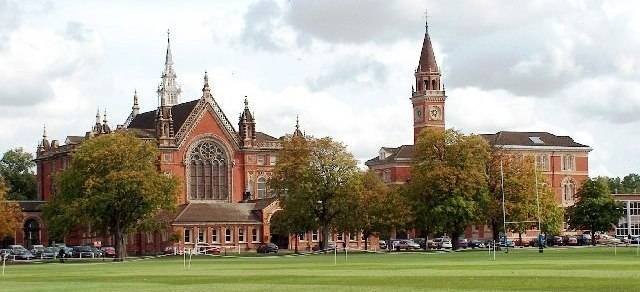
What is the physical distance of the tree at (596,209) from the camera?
14575 cm

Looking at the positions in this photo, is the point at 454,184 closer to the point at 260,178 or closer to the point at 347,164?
the point at 347,164

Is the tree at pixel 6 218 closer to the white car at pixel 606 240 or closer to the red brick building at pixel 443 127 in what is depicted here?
the red brick building at pixel 443 127

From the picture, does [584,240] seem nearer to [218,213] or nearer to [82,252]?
[218,213]

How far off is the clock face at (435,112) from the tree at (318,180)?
57.7 m

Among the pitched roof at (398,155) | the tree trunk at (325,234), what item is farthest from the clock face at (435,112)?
the tree trunk at (325,234)

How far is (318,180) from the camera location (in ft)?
391

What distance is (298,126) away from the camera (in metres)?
159

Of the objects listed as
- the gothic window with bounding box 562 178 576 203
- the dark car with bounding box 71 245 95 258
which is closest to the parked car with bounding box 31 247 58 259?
the dark car with bounding box 71 245 95 258

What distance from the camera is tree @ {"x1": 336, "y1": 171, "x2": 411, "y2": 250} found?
393ft

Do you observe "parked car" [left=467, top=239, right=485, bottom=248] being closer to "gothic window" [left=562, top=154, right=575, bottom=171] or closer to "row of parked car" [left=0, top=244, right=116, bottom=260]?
"row of parked car" [left=0, top=244, right=116, bottom=260]

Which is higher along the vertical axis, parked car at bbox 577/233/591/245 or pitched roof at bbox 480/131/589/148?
pitched roof at bbox 480/131/589/148

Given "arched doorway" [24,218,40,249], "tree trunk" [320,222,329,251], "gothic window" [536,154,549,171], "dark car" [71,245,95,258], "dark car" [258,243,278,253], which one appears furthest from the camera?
"gothic window" [536,154,549,171]

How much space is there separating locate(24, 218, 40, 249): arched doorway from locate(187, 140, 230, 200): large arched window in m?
20.8

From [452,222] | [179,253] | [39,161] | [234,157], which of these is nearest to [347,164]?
[452,222]
